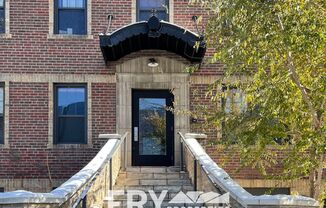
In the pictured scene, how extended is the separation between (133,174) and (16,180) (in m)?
3.27

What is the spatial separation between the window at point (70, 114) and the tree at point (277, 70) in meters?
5.86

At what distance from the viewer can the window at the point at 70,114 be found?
13203 mm

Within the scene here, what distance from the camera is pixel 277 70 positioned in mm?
7340

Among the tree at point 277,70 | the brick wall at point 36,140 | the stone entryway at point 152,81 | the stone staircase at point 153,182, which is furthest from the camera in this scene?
the stone entryway at point 152,81

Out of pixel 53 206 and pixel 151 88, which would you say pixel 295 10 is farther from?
pixel 151 88

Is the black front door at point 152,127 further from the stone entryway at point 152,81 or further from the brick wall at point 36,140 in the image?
the brick wall at point 36,140

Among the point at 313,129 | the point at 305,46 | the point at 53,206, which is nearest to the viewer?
the point at 53,206

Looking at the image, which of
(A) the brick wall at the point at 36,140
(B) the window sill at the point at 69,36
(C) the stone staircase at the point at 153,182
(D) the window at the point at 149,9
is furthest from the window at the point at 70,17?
(C) the stone staircase at the point at 153,182

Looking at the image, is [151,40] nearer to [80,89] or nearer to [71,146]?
[80,89]

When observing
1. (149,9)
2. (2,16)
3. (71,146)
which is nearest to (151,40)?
(149,9)

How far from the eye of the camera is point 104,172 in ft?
28.8

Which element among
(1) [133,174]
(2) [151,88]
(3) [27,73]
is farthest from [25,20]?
(1) [133,174]

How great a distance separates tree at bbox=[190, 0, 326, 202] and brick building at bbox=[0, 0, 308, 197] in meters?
5.11

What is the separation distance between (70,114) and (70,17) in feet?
8.41
